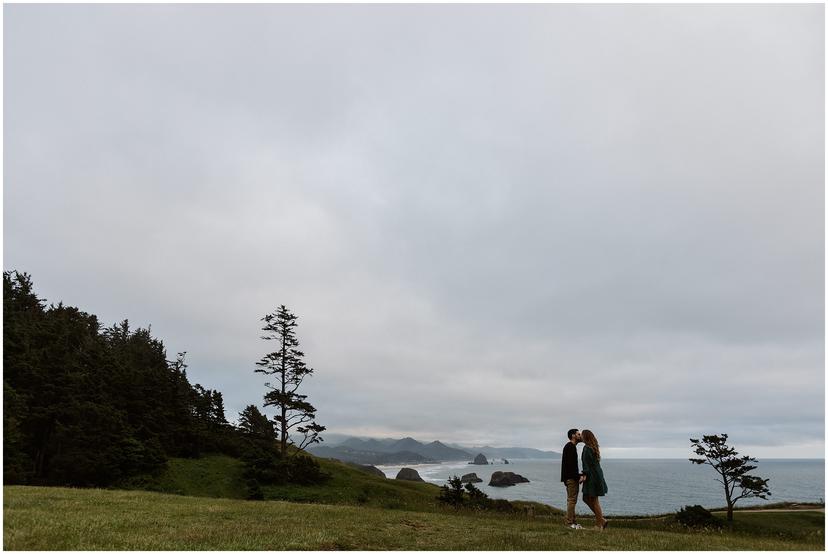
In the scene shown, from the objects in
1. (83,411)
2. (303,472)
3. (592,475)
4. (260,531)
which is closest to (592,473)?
(592,475)

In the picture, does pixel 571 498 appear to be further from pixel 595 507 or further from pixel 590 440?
pixel 590 440

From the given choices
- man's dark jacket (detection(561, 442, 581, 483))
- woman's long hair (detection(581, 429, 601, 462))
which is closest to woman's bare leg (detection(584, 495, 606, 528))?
man's dark jacket (detection(561, 442, 581, 483))

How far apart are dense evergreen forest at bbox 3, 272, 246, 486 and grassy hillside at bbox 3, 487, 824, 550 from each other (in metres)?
24.3

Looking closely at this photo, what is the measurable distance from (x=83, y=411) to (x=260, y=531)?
3827 centimetres

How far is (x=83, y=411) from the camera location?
1663 inches

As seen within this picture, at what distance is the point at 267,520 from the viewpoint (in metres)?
16.4

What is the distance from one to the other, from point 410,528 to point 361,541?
381 cm

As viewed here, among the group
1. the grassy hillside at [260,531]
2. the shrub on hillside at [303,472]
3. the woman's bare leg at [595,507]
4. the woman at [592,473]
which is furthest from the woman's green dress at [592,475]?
the shrub on hillside at [303,472]

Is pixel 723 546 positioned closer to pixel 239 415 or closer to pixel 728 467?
pixel 728 467

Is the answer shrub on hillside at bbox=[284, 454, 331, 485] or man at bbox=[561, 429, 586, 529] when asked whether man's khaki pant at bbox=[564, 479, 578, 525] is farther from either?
shrub on hillside at bbox=[284, 454, 331, 485]

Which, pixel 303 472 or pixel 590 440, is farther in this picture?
pixel 303 472

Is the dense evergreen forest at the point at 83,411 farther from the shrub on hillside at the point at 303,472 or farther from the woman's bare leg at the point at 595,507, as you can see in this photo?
the woman's bare leg at the point at 595,507

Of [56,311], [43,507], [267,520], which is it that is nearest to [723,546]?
[267,520]

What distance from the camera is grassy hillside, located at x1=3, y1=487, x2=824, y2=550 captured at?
11.7 m
